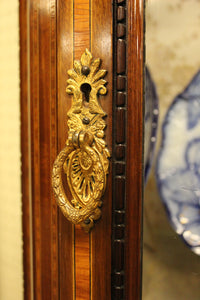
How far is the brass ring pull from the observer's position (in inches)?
16.7

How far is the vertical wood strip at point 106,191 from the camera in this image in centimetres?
42

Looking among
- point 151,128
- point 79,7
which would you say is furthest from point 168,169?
point 79,7

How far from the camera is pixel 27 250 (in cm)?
55

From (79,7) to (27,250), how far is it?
48 centimetres

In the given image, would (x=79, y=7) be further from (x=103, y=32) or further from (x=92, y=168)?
(x=92, y=168)

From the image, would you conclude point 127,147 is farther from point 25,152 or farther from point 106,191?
point 25,152

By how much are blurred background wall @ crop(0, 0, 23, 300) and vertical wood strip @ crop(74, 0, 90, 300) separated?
0.55 feet

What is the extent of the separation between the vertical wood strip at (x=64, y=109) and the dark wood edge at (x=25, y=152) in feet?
0.32

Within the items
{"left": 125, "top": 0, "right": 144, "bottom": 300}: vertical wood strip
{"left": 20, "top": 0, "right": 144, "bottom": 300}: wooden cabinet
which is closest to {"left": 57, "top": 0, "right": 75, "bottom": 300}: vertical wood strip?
{"left": 20, "top": 0, "right": 144, "bottom": 300}: wooden cabinet

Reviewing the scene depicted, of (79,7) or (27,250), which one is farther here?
(27,250)

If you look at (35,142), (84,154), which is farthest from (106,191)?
(35,142)

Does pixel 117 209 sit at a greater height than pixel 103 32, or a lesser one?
lesser

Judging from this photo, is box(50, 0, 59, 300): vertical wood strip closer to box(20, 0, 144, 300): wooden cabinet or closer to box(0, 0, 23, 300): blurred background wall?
box(20, 0, 144, 300): wooden cabinet

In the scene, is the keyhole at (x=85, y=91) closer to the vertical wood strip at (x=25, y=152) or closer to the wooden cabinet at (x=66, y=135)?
the wooden cabinet at (x=66, y=135)
